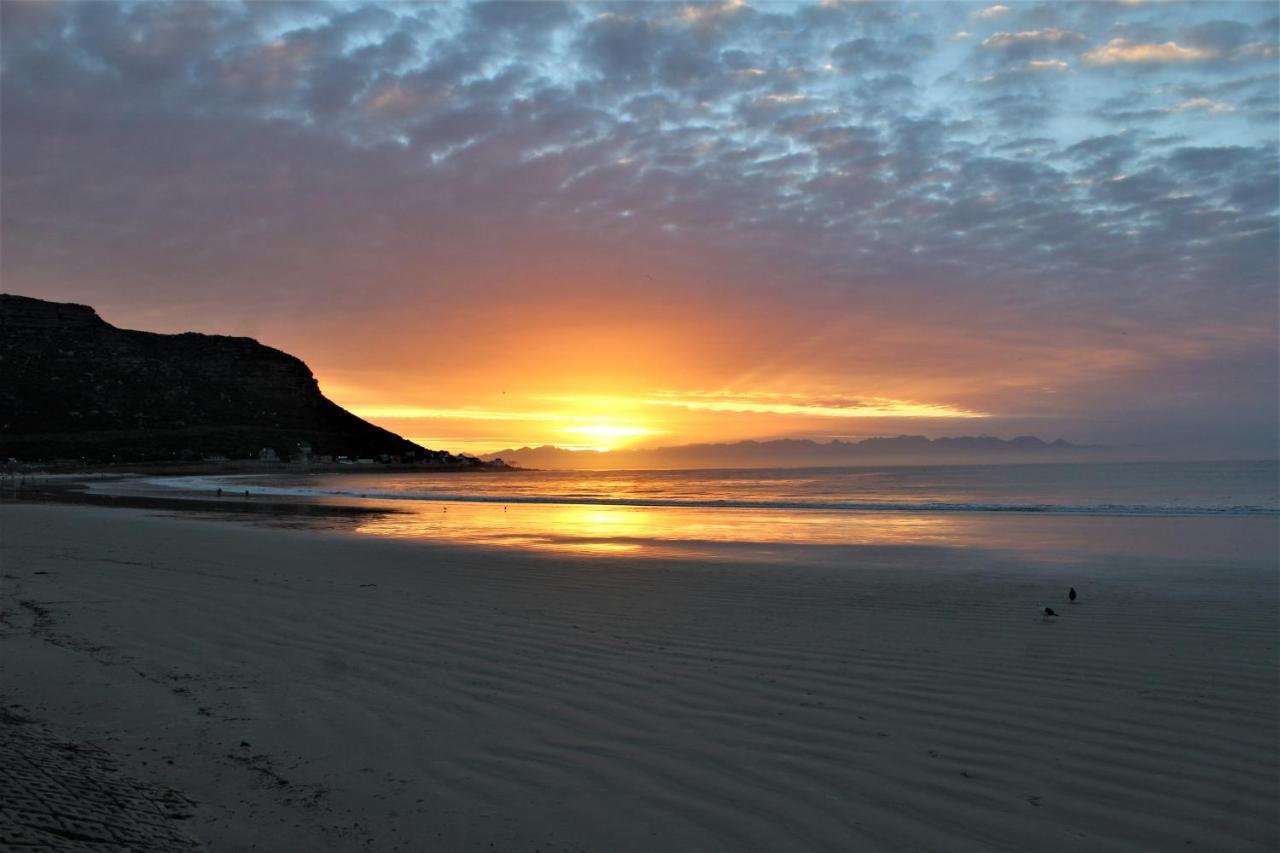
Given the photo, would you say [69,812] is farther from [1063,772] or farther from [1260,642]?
[1260,642]

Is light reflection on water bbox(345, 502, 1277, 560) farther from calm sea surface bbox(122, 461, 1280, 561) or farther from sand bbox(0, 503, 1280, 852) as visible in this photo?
sand bbox(0, 503, 1280, 852)

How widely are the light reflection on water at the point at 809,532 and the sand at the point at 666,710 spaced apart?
637 cm

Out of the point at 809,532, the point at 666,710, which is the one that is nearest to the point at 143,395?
the point at 809,532

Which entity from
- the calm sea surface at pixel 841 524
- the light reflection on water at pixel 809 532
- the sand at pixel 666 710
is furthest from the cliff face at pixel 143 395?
the sand at pixel 666 710

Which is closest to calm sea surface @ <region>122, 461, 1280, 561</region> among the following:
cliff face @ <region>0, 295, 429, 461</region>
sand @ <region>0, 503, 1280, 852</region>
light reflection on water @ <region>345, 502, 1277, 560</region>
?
light reflection on water @ <region>345, 502, 1277, 560</region>

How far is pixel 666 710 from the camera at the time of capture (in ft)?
19.1

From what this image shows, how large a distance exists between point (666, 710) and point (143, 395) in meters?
121

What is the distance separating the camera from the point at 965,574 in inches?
528

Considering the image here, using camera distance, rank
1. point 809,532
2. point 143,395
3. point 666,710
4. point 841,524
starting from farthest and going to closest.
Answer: point 143,395 → point 841,524 → point 809,532 → point 666,710

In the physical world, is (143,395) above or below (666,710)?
above

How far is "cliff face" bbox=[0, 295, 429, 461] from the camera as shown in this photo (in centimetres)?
9188

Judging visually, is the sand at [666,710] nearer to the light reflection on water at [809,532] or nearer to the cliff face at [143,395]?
the light reflection on water at [809,532]

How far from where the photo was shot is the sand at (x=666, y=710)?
408 cm

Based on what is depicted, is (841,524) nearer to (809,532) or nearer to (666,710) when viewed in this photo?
(809,532)
